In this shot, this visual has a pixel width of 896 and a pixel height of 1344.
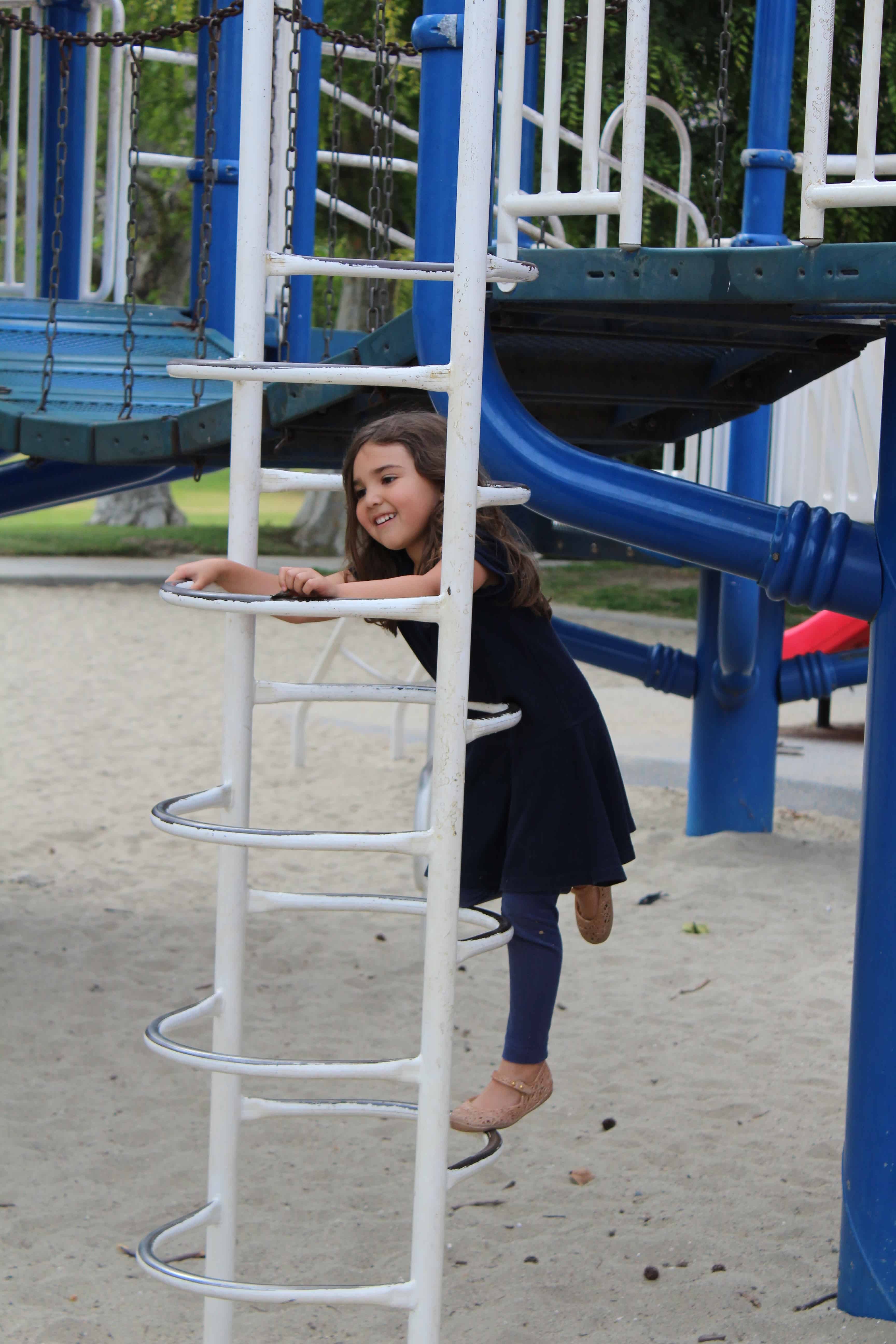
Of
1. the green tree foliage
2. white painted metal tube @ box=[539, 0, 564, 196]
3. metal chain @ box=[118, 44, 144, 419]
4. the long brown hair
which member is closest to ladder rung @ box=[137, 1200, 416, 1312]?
the long brown hair

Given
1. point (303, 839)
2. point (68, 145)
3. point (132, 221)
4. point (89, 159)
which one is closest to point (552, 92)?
point (303, 839)

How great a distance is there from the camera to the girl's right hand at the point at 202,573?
87.0 inches

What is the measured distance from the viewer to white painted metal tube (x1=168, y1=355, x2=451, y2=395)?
6.61 ft

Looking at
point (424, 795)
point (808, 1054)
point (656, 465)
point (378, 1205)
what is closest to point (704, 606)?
point (424, 795)

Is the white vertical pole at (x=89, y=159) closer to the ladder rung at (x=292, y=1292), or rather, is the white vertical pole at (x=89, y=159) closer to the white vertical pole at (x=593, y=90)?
the white vertical pole at (x=593, y=90)

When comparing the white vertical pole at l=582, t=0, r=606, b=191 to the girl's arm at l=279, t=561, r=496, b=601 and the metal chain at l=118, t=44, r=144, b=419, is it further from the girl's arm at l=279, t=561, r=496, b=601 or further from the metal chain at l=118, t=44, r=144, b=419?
the metal chain at l=118, t=44, r=144, b=419

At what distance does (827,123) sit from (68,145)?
4.80 meters

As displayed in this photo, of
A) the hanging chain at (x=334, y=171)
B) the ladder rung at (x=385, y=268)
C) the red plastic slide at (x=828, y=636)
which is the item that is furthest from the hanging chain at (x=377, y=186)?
the red plastic slide at (x=828, y=636)

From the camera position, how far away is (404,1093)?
418 centimetres

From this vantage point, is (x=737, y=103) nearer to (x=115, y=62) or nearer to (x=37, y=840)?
(x=115, y=62)

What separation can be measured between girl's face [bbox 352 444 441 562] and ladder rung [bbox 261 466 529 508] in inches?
2.3

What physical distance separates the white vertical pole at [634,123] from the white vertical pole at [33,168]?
3662 mm

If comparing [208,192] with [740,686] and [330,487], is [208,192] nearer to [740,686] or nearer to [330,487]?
[330,487]

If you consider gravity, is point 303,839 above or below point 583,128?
below
